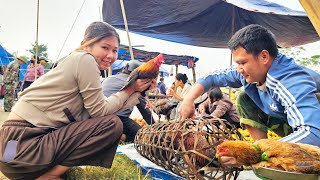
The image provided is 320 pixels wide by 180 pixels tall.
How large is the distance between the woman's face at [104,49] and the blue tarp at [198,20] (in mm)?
3399

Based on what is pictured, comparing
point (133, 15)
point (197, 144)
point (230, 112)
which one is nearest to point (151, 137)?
point (197, 144)

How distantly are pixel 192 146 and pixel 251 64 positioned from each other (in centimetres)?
62

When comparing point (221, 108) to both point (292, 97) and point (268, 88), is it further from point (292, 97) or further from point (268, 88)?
point (292, 97)

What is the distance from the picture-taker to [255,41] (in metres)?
1.70

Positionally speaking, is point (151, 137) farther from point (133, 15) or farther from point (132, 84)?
point (133, 15)

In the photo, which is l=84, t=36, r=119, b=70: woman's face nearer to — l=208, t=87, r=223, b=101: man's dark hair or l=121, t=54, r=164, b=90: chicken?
l=121, t=54, r=164, b=90: chicken

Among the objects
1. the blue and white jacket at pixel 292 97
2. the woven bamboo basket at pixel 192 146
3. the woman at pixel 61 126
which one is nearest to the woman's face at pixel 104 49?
the woman at pixel 61 126

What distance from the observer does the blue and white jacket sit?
1.24 m

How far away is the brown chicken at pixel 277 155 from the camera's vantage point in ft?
3.15

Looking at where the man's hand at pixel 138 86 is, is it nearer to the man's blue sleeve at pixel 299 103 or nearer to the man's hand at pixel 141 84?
the man's hand at pixel 141 84

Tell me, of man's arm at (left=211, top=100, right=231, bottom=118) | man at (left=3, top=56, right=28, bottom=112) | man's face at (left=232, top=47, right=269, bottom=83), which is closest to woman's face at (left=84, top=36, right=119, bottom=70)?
man's face at (left=232, top=47, right=269, bottom=83)

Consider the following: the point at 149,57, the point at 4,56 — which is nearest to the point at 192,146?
the point at 149,57

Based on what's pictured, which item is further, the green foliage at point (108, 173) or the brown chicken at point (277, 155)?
the green foliage at point (108, 173)

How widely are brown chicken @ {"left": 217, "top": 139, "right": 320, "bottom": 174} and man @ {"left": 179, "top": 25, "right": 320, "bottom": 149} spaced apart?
20 cm
